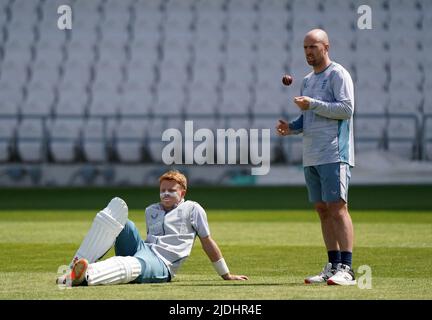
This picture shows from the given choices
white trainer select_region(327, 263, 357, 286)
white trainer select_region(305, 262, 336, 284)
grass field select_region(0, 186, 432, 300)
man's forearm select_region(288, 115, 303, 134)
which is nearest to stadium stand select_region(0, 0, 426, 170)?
grass field select_region(0, 186, 432, 300)

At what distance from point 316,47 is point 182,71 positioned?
700 inches

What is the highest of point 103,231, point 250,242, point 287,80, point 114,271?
point 287,80

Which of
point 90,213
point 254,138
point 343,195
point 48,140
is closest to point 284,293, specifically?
point 343,195

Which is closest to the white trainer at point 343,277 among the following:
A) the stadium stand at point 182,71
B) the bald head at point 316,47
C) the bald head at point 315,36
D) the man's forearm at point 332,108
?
the man's forearm at point 332,108

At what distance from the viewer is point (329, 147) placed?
8125 millimetres

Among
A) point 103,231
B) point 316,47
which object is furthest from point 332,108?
point 103,231

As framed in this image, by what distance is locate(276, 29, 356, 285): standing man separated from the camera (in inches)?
317

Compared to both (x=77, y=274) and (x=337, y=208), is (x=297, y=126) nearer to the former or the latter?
(x=337, y=208)

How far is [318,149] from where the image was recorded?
26.8 ft

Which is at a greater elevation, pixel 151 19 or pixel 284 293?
pixel 151 19

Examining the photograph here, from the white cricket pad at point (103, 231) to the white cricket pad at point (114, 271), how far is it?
0.09m

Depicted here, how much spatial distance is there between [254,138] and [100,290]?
14.7 m

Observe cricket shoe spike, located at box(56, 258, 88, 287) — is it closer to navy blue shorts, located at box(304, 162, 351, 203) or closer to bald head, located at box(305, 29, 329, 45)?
navy blue shorts, located at box(304, 162, 351, 203)

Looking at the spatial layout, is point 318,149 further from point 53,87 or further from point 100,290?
point 53,87
